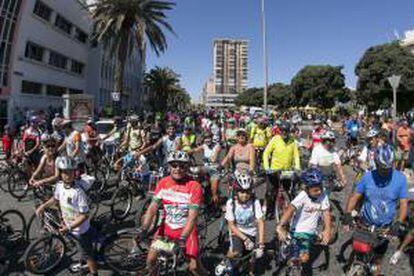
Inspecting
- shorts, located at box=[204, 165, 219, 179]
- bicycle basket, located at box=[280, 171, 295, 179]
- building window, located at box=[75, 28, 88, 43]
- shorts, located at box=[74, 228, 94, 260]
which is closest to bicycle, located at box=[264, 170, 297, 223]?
bicycle basket, located at box=[280, 171, 295, 179]

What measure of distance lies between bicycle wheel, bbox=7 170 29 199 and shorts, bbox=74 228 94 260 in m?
6.86

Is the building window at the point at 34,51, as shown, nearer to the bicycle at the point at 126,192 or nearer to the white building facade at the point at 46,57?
the white building facade at the point at 46,57

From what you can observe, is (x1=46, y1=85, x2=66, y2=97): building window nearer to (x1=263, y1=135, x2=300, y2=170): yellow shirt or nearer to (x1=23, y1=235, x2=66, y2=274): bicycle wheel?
(x1=263, y1=135, x2=300, y2=170): yellow shirt

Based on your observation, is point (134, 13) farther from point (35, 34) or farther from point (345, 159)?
point (345, 159)

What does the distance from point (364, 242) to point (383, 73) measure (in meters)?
43.9

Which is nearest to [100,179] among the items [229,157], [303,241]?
[229,157]

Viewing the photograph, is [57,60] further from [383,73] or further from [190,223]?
[190,223]

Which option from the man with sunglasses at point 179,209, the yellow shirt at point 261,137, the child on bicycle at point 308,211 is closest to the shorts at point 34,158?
the yellow shirt at point 261,137

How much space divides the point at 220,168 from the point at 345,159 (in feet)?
31.6

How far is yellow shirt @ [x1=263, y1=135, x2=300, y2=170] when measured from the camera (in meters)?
9.59

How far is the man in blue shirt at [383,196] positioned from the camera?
552 cm

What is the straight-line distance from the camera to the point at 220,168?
32.5ft

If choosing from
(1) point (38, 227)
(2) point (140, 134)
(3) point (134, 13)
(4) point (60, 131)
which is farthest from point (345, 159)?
(3) point (134, 13)

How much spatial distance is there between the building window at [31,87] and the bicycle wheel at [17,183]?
91.4 ft
